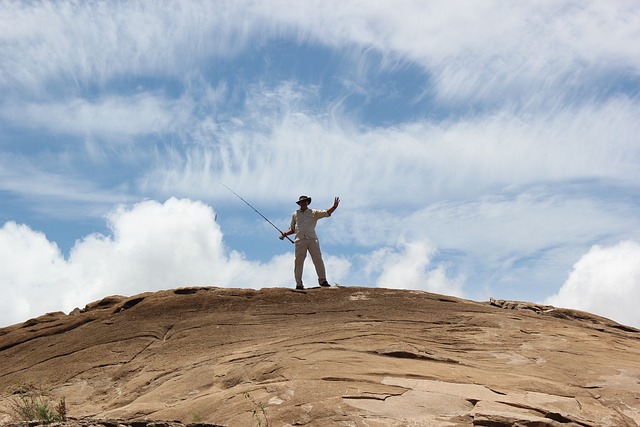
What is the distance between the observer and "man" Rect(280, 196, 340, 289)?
60.8ft

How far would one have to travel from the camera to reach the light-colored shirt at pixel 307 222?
18.5 m

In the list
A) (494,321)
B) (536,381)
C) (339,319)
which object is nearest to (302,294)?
(339,319)

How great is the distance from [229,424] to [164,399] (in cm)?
202

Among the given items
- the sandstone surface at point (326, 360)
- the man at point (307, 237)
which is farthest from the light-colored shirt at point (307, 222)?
the sandstone surface at point (326, 360)

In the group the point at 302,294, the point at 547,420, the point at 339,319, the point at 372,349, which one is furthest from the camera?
the point at 302,294

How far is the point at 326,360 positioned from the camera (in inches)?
457

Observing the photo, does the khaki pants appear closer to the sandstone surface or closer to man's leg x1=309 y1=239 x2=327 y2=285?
man's leg x1=309 y1=239 x2=327 y2=285

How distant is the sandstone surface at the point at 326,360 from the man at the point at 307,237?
1.60 m

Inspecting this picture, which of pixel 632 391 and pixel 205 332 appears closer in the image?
pixel 632 391

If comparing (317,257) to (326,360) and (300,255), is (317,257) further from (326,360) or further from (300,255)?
(326,360)

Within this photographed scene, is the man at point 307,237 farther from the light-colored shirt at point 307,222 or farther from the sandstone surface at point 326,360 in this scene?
the sandstone surface at point 326,360

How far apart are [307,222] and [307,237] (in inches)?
15.4

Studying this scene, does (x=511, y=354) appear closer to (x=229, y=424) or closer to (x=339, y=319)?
(x=339, y=319)

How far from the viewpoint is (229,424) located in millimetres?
9664
